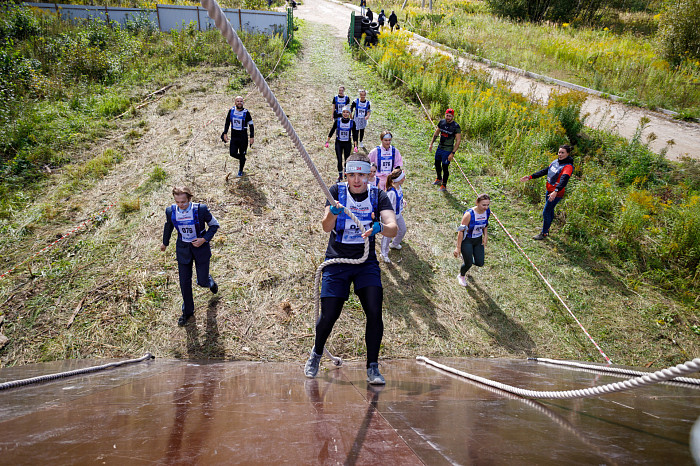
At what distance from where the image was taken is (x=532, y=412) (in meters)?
2.84

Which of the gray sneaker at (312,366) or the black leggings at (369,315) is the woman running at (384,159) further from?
the gray sneaker at (312,366)

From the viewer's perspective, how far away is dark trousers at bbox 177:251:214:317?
591 cm

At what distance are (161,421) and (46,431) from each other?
23.1 inches

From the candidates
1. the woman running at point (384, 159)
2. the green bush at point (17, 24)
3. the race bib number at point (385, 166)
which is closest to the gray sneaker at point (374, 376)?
the woman running at point (384, 159)

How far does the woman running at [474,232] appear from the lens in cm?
676

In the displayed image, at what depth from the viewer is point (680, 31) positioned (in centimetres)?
1769

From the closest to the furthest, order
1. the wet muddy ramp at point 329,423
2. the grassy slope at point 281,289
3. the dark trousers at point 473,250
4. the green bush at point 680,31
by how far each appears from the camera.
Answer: the wet muddy ramp at point 329,423 < the grassy slope at point 281,289 < the dark trousers at point 473,250 < the green bush at point 680,31

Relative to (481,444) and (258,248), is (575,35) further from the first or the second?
(481,444)

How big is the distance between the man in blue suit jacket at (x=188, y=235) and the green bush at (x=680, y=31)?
2242 centimetres

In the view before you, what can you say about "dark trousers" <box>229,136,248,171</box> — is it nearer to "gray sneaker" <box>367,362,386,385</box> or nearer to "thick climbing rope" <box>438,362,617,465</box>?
"gray sneaker" <box>367,362,386,385</box>

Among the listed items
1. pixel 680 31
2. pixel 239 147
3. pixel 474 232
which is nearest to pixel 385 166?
pixel 474 232

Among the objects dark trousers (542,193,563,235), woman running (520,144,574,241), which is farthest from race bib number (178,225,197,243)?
dark trousers (542,193,563,235)

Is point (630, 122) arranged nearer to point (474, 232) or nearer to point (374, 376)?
point (474, 232)

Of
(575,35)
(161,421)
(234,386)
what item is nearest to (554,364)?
(234,386)
